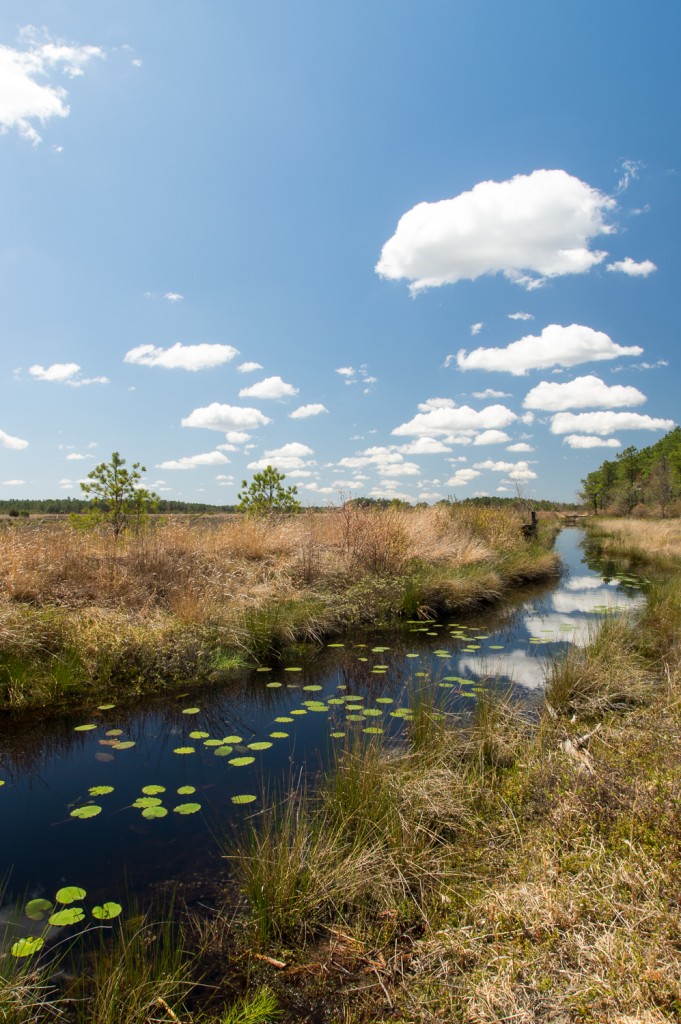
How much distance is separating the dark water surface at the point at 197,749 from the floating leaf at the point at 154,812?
0.05 m

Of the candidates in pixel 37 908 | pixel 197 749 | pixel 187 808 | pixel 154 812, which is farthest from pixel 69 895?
pixel 197 749

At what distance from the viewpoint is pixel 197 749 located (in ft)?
15.3

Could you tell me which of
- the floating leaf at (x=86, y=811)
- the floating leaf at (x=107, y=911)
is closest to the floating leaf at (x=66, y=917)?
the floating leaf at (x=107, y=911)

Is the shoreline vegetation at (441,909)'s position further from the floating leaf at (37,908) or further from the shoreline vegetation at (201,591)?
the shoreline vegetation at (201,591)

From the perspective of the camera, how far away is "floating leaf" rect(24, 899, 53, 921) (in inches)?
106

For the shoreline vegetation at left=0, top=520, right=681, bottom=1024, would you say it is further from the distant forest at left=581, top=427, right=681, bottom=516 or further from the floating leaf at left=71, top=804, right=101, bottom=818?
the distant forest at left=581, top=427, right=681, bottom=516

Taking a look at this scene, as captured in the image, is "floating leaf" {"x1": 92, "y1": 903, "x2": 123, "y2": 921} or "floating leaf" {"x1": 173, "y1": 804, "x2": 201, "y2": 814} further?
"floating leaf" {"x1": 173, "y1": 804, "x2": 201, "y2": 814}

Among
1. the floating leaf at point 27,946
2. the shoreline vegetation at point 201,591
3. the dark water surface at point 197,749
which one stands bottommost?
the dark water surface at point 197,749

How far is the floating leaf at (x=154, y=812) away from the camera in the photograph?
11.6 feet

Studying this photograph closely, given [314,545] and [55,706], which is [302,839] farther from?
[314,545]

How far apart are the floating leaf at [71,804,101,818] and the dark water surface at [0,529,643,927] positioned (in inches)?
1.1

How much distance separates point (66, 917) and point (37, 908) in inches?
9.0

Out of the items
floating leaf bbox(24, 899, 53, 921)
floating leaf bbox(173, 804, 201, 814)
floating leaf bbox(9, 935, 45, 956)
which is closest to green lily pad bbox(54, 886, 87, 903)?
floating leaf bbox(24, 899, 53, 921)

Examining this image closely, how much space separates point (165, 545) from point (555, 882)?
803 cm
